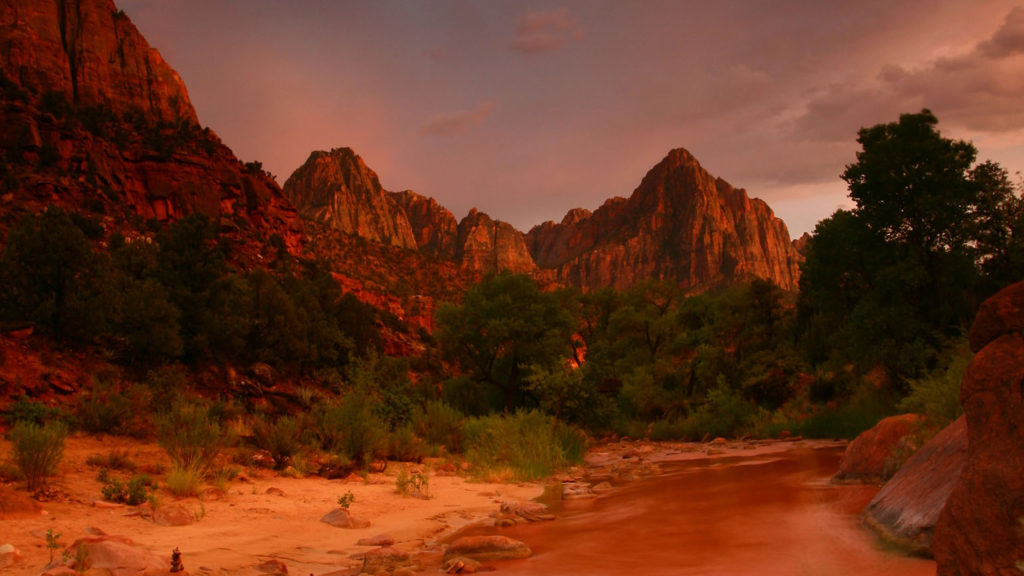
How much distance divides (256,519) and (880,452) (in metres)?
8.81

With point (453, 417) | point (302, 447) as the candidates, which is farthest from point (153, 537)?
point (453, 417)

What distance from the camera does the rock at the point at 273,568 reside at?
509 cm

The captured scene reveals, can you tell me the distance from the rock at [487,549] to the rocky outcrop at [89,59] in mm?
62044

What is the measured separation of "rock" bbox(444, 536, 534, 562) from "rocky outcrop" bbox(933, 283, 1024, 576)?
3429 millimetres

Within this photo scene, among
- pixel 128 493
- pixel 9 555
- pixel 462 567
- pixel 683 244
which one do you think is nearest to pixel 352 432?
pixel 128 493

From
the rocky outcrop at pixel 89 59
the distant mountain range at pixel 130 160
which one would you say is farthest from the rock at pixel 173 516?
the rocky outcrop at pixel 89 59

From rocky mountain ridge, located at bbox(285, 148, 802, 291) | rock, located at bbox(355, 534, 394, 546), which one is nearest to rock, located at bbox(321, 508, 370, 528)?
rock, located at bbox(355, 534, 394, 546)

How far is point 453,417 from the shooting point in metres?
19.3

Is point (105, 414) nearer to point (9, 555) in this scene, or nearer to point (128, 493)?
point (128, 493)

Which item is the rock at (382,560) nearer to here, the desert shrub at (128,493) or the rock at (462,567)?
the rock at (462,567)

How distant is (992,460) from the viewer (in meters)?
3.39

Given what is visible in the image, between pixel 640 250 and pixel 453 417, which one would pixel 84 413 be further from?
pixel 640 250

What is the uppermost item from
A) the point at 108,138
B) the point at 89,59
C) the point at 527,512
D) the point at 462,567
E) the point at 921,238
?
the point at 89,59

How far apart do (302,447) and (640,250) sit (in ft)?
590
